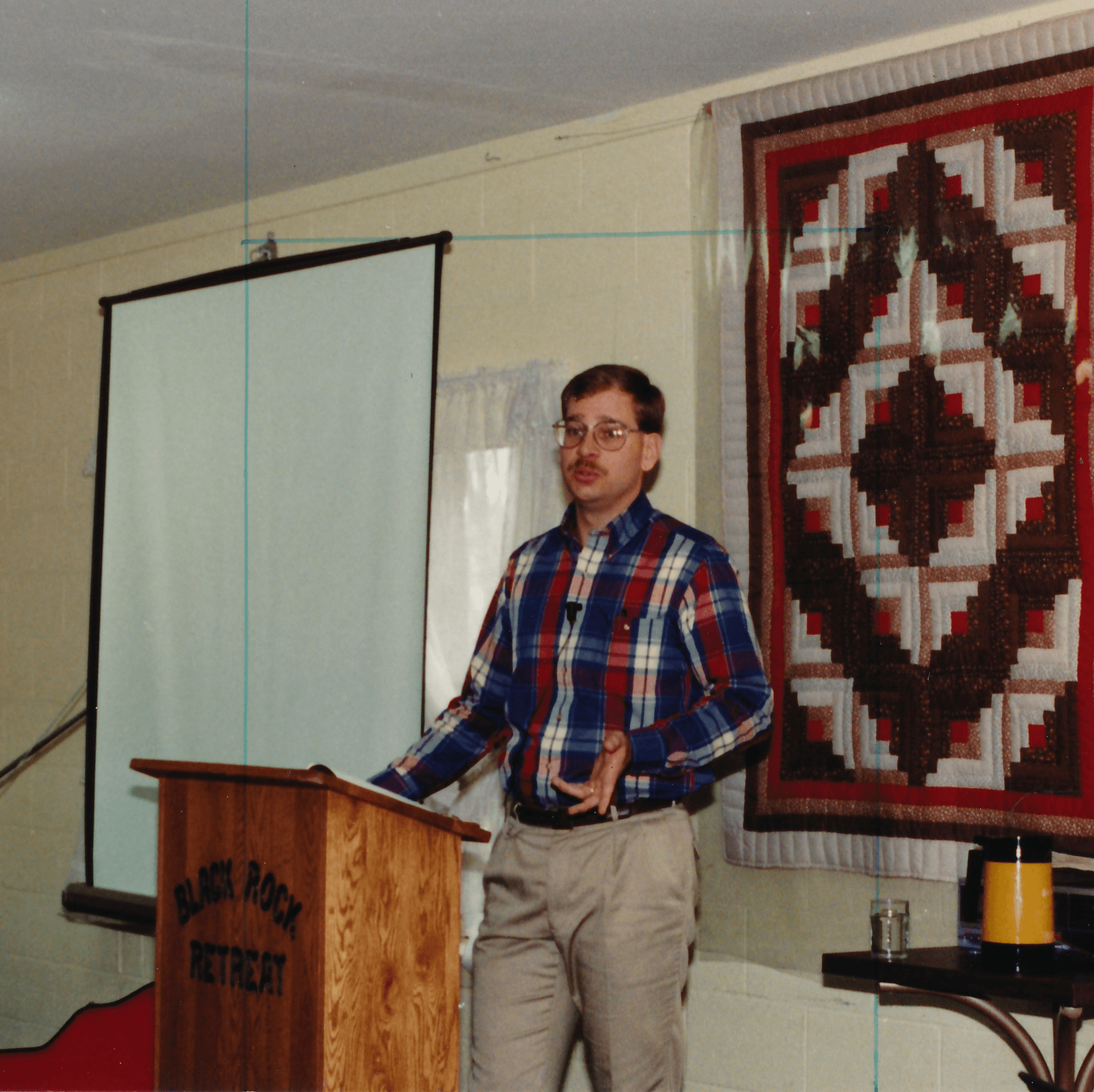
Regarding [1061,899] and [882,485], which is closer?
[1061,899]

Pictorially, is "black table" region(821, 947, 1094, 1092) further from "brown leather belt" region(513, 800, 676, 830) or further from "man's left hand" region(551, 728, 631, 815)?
"man's left hand" region(551, 728, 631, 815)

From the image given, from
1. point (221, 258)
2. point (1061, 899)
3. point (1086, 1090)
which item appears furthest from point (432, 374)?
point (1086, 1090)

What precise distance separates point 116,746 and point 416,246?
4.20 ft

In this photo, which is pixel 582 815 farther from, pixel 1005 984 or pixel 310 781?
pixel 1005 984

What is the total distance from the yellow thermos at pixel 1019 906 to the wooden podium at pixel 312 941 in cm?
87

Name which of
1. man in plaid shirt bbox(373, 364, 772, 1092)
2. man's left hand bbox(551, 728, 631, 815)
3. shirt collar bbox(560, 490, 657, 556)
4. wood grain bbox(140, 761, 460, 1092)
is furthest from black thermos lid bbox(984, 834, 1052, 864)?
wood grain bbox(140, 761, 460, 1092)

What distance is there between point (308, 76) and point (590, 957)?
6.02 feet

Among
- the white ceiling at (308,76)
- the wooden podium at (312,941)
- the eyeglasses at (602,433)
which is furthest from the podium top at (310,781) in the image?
the white ceiling at (308,76)

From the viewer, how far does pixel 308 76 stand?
9.07ft

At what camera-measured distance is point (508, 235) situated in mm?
2672

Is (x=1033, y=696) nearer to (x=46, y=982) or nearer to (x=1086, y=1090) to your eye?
(x=1086, y=1090)

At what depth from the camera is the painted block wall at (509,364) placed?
241cm

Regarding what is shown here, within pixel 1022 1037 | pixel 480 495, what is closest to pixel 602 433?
pixel 480 495

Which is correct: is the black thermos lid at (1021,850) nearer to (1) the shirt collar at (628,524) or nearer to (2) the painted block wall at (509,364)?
(2) the painted block wall at (509,364)
